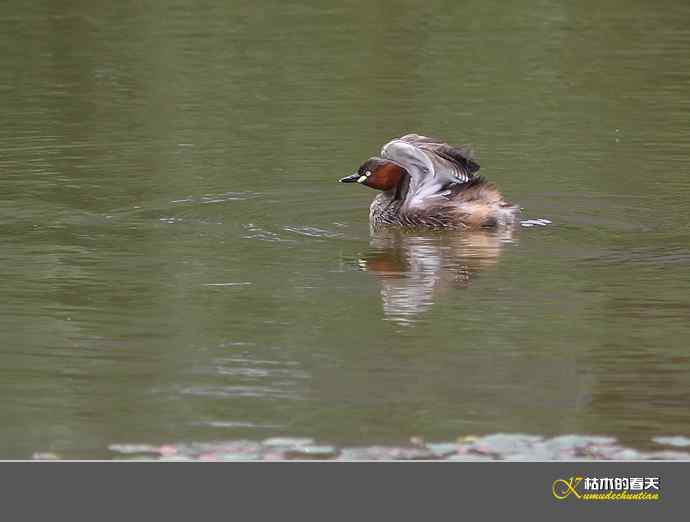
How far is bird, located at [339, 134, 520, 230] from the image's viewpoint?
12273 mm

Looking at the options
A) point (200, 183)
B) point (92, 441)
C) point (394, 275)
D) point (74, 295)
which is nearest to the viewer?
point (92, 441)

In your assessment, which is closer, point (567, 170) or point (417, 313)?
point (417, 313)

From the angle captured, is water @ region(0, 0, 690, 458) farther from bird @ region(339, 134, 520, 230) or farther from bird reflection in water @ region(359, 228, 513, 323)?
bird @ region(339, 134, 520, 230)

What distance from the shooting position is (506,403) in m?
8.25

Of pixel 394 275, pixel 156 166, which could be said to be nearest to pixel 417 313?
pixel 394 275

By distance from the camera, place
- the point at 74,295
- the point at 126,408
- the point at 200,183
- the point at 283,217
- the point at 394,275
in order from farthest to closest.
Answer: the point at 200,183, the point at 283,217, the point at 394,275, the point at 74,295, the point at 126,408

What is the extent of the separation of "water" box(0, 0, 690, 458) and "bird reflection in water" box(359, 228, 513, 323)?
3 centimetres

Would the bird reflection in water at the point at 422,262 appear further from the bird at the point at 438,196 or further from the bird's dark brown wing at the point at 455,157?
the bird's dark brown wing at the point at 455,157

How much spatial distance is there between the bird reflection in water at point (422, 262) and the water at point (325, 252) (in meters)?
0.03

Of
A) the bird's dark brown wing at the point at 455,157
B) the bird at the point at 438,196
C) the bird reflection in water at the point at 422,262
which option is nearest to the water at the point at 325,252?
the bird reflection in water at the point at 422,262

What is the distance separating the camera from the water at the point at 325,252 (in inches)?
326

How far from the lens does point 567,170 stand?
1439 centimetres
